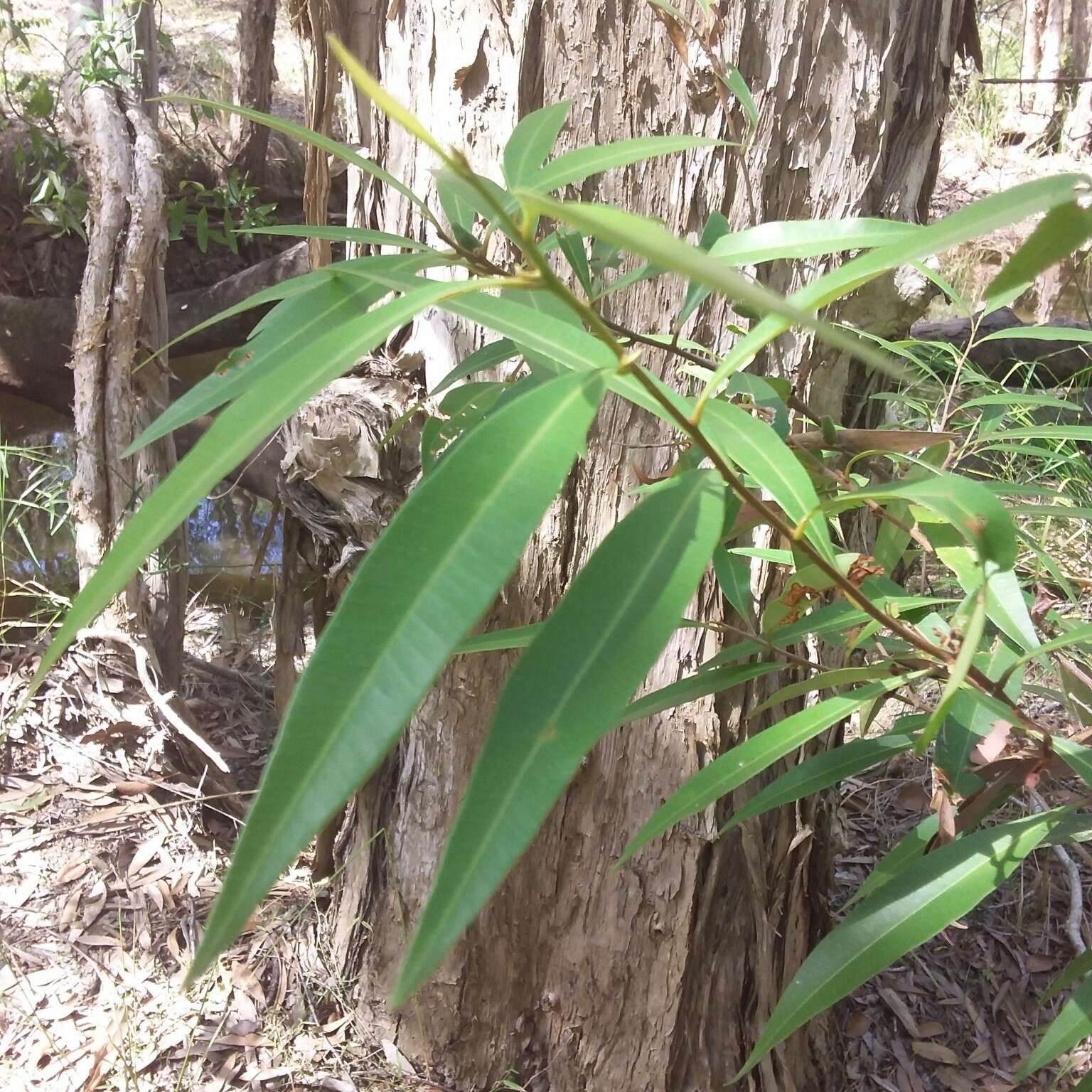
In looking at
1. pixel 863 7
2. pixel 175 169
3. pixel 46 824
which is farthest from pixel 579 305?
pixel 175 169

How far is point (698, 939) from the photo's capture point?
1.08 m

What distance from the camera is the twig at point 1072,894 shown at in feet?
4.37

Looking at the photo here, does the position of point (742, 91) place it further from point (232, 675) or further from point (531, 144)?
point (232, 675)

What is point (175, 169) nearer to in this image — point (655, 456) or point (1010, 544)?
point (655, 456)

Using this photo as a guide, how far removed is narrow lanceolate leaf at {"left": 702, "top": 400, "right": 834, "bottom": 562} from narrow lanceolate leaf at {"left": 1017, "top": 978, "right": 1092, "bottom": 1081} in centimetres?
47

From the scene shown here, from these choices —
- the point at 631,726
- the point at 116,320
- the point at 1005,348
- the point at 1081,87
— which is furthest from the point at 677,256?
the point at 1081,87

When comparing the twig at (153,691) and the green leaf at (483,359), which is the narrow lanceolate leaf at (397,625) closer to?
the green leaf at (483,359)

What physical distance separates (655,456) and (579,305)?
0.65 meters

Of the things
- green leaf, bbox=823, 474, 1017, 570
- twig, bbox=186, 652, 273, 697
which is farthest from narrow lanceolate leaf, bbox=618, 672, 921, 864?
twig, bbox=186, 652, 273, 697

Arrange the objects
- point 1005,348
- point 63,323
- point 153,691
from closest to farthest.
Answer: point 153,691, point 1005,348, point 63,323

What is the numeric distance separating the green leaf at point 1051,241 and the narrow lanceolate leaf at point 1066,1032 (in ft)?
1.86

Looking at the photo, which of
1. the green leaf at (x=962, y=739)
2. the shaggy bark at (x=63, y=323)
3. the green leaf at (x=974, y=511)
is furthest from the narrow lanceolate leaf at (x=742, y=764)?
the shaggy bark at (x=63, y=323)

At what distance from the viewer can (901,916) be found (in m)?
0.63

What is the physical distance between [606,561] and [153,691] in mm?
1420
